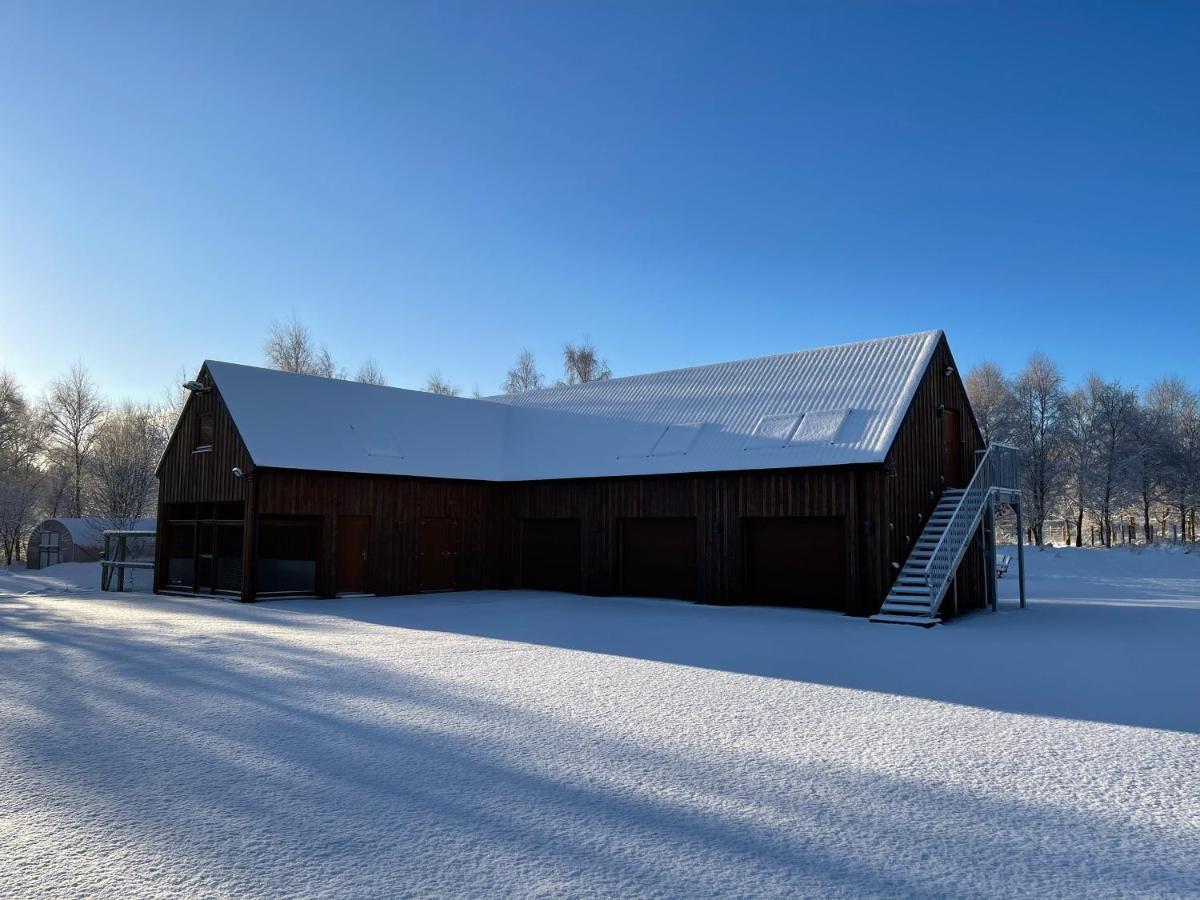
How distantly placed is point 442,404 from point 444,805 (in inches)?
799

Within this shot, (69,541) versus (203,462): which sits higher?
(203,462)

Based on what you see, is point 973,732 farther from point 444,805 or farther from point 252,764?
point 252,764

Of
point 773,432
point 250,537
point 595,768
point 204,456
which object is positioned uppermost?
point 773,432

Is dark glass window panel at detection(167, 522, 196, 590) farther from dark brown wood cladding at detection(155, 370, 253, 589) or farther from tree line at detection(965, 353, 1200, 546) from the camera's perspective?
tree line at detection(965, 353, 1200, 546)

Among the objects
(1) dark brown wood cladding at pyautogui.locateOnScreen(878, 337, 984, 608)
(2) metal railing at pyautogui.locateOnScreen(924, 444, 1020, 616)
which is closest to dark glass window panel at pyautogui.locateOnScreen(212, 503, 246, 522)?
(1) dark brown wood cladding at pyautogui.locateOnScreen(878, 337, 984, 608)

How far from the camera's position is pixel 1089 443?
1809 inches

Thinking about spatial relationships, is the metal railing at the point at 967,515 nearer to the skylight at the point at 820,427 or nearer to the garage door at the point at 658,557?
the skylight at the point at 820,427

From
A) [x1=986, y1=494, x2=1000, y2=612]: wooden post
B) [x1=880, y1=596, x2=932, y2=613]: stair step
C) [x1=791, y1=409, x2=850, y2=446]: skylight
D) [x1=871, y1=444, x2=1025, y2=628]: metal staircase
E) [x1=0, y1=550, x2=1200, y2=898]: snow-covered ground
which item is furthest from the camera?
[x1=986, y1=494, x2=1000, y2=612]: wooden post

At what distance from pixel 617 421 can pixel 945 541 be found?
890 centimetres

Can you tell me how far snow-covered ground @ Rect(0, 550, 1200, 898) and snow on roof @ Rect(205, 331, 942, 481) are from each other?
672 centimetres

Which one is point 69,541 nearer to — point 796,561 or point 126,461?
point 126,461

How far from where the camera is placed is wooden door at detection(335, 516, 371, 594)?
19688 millimetres

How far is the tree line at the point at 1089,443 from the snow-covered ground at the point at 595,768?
37608 millimetres

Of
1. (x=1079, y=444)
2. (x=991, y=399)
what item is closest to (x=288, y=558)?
(x=991, y=399)
